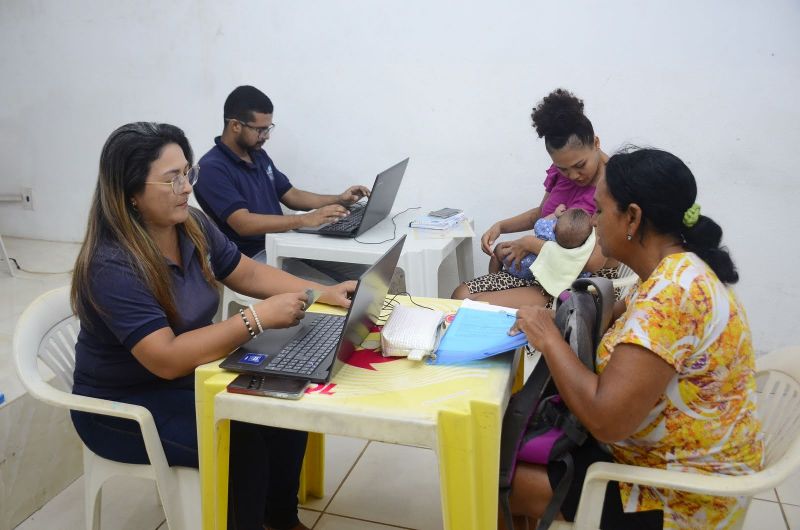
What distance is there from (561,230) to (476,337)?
40.5 inches

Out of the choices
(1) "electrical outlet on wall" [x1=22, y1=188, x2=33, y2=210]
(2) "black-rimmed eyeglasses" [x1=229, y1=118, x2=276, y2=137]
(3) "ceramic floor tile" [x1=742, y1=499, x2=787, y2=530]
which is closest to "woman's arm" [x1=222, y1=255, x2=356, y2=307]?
(2) "black-rimmed eyeglasses" [x1=229, y1=118, x2=276, y2=137]

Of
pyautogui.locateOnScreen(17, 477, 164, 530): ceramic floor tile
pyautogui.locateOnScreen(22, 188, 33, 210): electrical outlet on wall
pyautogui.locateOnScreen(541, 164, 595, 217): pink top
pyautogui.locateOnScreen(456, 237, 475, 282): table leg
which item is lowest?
pyautogui.locateOnScreen(17, 477, 164, 530): ceramic floor tile

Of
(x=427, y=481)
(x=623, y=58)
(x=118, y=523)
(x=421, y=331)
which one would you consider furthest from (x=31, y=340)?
(x=623, y=58)

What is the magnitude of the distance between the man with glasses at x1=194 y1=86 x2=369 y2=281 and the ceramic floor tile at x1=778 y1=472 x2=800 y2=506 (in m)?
1.73

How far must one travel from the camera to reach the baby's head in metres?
2.37

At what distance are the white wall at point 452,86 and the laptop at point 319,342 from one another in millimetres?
1690

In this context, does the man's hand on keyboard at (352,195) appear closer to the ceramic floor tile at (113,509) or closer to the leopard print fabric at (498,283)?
the leopard print fabric at (498,283)

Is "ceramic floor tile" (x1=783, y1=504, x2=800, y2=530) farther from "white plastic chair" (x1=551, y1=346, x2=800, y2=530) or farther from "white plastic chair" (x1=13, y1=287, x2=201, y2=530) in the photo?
"white plastic chair" (x1=13, y1=287, x2=201, y2=530)

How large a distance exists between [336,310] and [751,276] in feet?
6.90

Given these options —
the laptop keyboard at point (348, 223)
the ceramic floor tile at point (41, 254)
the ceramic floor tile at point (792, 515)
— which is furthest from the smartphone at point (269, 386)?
the ceramic floor tile at point (41, 254)

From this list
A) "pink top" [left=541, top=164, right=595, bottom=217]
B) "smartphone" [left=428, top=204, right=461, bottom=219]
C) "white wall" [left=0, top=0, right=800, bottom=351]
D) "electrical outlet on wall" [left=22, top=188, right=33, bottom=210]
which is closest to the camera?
"pink top" [left=541, top=164, right=595, bottom=217]

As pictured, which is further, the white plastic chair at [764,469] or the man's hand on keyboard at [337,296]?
the man's hand on keyboard at [337,296]

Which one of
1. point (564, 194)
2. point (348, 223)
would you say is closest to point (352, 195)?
point (348, 223)

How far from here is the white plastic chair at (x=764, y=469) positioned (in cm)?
120
